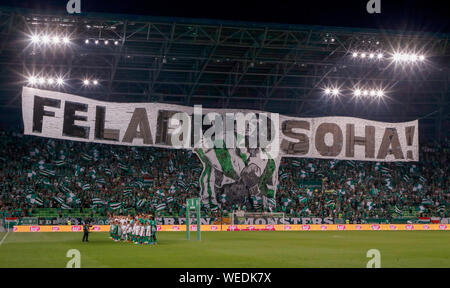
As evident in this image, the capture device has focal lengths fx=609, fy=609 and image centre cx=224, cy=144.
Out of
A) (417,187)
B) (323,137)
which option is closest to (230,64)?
(323,137)

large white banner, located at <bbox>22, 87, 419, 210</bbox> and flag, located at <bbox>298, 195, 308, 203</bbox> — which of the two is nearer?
large white banner, located at <bbox>22, 87, 419, 210</bbox>

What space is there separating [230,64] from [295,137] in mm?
13717

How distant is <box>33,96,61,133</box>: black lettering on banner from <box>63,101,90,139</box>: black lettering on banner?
2.61ft

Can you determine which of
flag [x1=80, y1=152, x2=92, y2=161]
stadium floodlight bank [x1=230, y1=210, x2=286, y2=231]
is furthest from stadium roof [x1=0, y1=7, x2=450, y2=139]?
stadium floodlight bank [x1=230, y1=210, x2=286, y2=231]

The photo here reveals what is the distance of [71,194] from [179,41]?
55.6 ft

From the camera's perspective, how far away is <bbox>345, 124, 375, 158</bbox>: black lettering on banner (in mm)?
39875

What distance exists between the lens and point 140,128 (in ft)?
134

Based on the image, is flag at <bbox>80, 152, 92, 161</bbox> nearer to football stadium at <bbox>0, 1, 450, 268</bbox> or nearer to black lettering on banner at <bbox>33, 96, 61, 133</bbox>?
football stadium at <bbox>0, 1, 450, 268</bbox>

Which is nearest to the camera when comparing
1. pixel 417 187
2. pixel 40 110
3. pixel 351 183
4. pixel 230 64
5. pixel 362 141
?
pixel 40 110

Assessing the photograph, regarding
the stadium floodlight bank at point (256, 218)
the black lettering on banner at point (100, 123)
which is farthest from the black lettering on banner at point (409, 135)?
the black lettering on banner at point (100, 123)

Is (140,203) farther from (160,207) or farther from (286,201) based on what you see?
(286,201)

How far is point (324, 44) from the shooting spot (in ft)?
166
